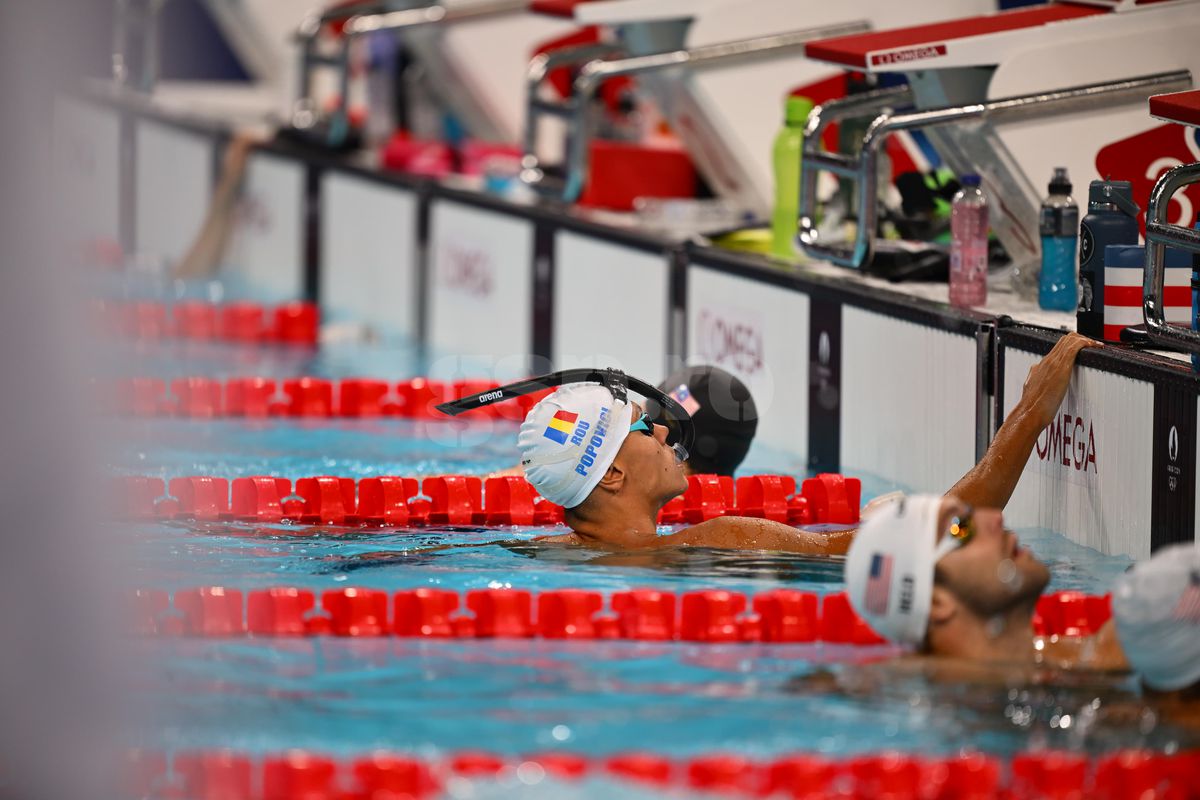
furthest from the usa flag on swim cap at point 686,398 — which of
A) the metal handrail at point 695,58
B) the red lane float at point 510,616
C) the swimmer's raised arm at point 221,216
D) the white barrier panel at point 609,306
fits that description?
the swimmer's raised arm at point 221,216

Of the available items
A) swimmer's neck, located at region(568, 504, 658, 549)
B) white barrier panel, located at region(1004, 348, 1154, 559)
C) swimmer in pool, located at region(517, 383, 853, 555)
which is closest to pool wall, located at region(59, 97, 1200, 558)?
white barrier panel, located at region(1004, 348, 1154, 559)

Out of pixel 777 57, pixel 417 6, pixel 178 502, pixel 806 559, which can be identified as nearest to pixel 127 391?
pixel 178 502

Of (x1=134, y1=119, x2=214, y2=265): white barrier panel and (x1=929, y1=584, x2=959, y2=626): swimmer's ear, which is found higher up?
(x1=134, y1=119, x2=214, y2=265): white barrier panel

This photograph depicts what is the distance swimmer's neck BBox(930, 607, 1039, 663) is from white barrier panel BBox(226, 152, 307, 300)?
7.99 meters

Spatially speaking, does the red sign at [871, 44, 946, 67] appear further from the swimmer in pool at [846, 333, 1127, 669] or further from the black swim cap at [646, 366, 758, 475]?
the swimmer in pool at [846, 333, 1127, 669]

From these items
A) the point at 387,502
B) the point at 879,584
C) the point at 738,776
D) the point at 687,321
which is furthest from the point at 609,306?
the point at 738,776

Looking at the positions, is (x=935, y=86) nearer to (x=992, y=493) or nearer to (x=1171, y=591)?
(x=992, y=493)

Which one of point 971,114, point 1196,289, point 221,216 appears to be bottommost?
point 1196,289

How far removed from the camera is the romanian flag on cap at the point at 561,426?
4621 mm

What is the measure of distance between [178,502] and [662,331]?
8.58 ft

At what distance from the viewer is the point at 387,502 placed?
561 centimetres

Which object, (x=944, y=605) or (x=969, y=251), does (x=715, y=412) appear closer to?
(x=969, y=251)

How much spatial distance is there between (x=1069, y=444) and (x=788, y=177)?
2476 millimetres

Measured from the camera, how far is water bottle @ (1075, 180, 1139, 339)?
5.08 metres
